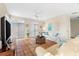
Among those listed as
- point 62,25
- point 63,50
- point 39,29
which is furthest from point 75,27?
point 39,29

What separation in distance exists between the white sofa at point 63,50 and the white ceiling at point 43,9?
459mm

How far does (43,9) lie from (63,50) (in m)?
0.70

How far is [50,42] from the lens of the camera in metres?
1.95

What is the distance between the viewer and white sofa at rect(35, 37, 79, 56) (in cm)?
191

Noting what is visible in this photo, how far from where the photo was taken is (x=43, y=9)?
6.32ft

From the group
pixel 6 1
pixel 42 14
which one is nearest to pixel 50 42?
pixel 42 14

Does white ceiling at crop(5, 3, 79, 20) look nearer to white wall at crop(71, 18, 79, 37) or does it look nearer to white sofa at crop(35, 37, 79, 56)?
white wall at crop(71, 18, 79, 37)

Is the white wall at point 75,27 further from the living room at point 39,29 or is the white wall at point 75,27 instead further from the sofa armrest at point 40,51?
the sofa armrest at point 40,51

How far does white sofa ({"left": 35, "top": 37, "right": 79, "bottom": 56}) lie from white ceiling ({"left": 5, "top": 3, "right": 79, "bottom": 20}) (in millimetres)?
459

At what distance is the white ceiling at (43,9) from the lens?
6.29 ft

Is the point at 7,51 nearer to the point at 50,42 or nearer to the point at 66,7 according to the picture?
the point at 50,42

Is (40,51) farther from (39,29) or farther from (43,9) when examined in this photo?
(43,9)

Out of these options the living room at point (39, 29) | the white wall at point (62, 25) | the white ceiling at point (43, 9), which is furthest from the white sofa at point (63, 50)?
the white ceiling at point (43, 9)

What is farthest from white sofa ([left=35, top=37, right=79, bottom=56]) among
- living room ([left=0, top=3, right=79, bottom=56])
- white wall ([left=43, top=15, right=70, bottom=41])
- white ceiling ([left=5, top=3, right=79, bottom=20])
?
white ceiling ([left=5, top=3, right=79, bottom=20])
